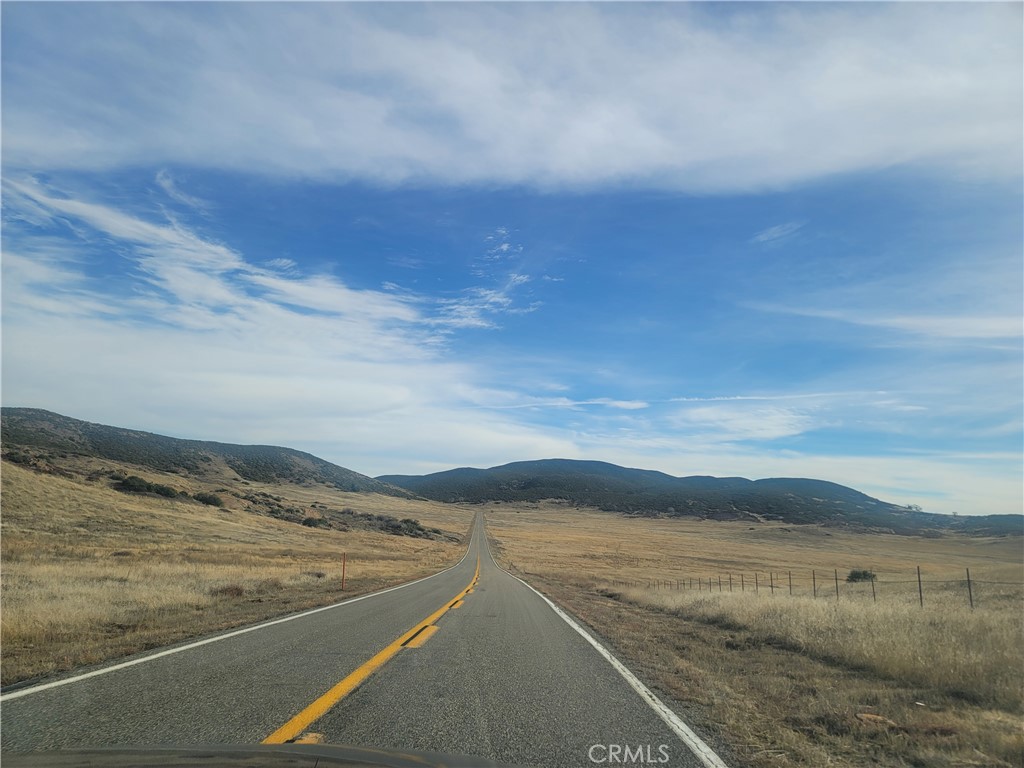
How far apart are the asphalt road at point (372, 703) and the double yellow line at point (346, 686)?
0.03 metres

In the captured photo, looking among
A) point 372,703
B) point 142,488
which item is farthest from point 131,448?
point 372,703

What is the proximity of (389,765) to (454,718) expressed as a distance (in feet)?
A: 6.73

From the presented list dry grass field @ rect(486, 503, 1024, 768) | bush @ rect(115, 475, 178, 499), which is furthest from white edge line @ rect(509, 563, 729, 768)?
bush @ rect(115, 475, 178, 499)

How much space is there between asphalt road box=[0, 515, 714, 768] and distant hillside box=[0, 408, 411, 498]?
2693 inches

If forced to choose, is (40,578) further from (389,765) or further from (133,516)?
(133,516)

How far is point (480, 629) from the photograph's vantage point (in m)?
12.6

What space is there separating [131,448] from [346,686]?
127 metres

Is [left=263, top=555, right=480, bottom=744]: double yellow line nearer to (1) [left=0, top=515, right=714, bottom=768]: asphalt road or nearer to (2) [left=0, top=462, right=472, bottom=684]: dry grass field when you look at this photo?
(1) [left=0, top=515, right=714, bottom=768]: asphalt road

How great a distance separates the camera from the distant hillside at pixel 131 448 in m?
92.0

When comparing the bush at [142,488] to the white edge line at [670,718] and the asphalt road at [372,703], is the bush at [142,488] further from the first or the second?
the white edge line at [670,718]

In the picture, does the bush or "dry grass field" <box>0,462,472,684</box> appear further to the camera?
the bush

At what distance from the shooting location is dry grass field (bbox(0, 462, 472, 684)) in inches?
412

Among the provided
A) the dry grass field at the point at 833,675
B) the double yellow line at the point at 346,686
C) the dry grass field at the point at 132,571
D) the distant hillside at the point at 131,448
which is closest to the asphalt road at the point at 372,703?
the double yellow line at the point at 346,686

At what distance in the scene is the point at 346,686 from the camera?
23.3 ft
